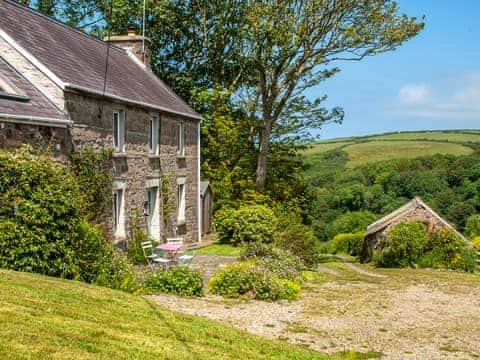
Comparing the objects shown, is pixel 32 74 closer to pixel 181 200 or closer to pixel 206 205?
pixel 181 200

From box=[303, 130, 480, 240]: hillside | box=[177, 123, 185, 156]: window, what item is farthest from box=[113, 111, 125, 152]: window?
box=[303, 130, 480, 240]: hillside

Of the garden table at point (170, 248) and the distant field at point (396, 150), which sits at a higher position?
the distant field at point (396, 150)

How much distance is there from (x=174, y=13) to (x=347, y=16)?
10089 mm

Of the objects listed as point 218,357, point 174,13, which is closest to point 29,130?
point 218,357

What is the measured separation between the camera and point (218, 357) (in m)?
7.00

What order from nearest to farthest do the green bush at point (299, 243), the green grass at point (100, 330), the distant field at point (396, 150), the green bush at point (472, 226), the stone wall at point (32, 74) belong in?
the green grass at point (100, 330) < the stone wall at point (32, 74) < the green bush at point (299, 243) < the green bush at point (472, 226) < the distant field at point (396, 150)

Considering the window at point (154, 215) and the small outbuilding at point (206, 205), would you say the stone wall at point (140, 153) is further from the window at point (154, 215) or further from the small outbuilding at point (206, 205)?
the small outbuilding at point (206, 205)

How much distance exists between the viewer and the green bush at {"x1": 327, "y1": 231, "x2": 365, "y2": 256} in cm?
4607

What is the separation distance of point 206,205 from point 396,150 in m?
74.4

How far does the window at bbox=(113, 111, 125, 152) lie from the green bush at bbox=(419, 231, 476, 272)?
14.9 meters

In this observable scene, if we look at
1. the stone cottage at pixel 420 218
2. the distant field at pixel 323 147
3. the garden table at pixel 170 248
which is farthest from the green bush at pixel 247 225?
the distant field at pixel 323 147

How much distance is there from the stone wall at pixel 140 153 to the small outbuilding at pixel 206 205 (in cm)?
291

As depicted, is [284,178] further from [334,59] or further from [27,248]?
[27,248]

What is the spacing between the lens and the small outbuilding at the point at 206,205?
2798 centimetres
